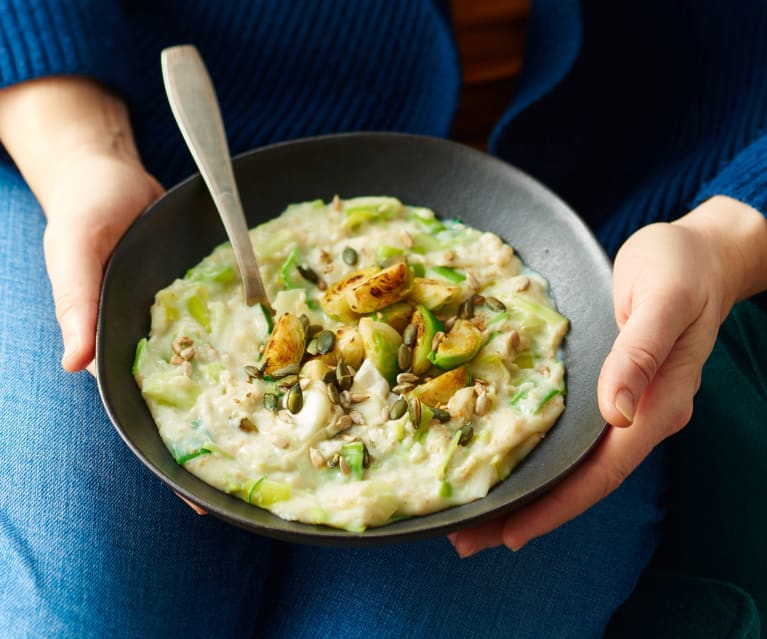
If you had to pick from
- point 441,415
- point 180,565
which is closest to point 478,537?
point 441,415

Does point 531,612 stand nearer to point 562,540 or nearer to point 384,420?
point 562,540

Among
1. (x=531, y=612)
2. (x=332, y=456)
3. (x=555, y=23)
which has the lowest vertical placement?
(x=531, y=612)

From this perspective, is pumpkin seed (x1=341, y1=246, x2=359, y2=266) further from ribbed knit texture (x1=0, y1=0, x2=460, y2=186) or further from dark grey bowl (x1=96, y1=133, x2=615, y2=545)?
ribbed knit texture (x1=0, y1=0, x2=460, y2=186)

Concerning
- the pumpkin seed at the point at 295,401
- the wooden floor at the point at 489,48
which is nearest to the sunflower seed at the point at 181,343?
the pumpkin seed at the point at 295,401

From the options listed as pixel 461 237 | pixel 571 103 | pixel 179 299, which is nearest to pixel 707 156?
pixel 571 103

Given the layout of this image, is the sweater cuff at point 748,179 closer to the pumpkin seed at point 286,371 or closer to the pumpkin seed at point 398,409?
the pumpkin seed at point 398,409

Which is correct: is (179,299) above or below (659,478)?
above
